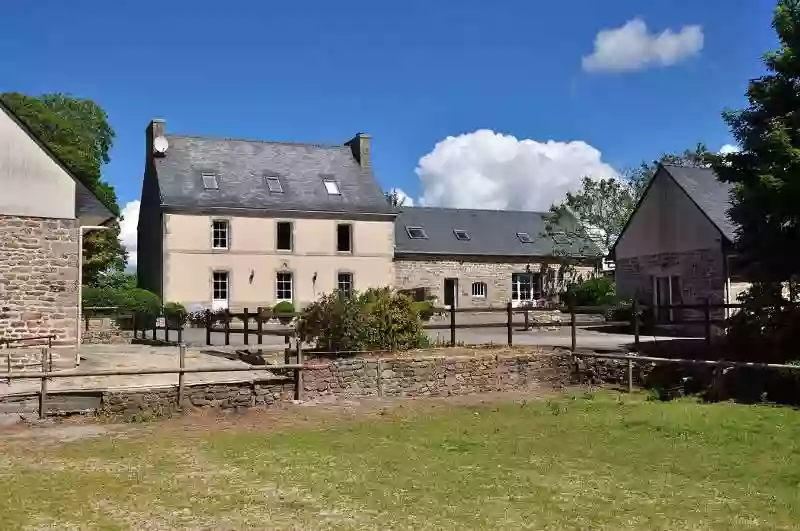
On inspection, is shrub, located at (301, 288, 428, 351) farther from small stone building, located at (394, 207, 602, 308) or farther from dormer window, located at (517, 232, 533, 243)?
dormer window, located at (517, 232, 533, 243)

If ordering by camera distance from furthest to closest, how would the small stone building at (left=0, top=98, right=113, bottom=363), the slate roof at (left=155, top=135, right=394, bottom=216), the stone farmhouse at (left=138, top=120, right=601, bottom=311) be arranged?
the slate roof at (left=155, top=135, right=394, bottom=216) < the stone farmhouse at (left=138, top=120, right=601, bottom=311) < the small stone building at (left=0, top=98, right=113, bottom=363)

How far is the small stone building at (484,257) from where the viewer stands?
33.9m

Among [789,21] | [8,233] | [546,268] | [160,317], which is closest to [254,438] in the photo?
[8,233]

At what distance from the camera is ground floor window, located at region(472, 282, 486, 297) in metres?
34.5

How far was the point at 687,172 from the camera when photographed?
80.8ft

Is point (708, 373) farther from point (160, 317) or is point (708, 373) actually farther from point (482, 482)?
point (160, 317)

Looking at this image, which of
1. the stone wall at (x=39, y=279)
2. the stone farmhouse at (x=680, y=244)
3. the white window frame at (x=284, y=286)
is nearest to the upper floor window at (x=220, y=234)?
the white window frame at (x=284, y=286)

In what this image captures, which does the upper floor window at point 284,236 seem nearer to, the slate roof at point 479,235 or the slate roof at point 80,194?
the slate roof at point 479,235

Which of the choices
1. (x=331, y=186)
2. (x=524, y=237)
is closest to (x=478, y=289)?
(x=524, y=237)

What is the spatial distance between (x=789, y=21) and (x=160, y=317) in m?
21.0

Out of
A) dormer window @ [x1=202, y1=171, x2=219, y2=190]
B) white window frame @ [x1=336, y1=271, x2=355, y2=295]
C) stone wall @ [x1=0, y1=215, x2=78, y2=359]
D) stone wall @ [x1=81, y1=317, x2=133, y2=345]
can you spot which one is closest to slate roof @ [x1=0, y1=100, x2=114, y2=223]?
stone wall @ [x1=0, y1=215, x2=78, y2=359]

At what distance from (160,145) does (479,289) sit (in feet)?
49.4

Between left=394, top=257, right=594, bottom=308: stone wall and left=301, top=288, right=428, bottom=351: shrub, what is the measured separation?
1827 cm

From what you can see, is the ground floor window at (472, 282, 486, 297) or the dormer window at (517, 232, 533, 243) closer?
the ground floor window at (472, 282, 486, 297)
